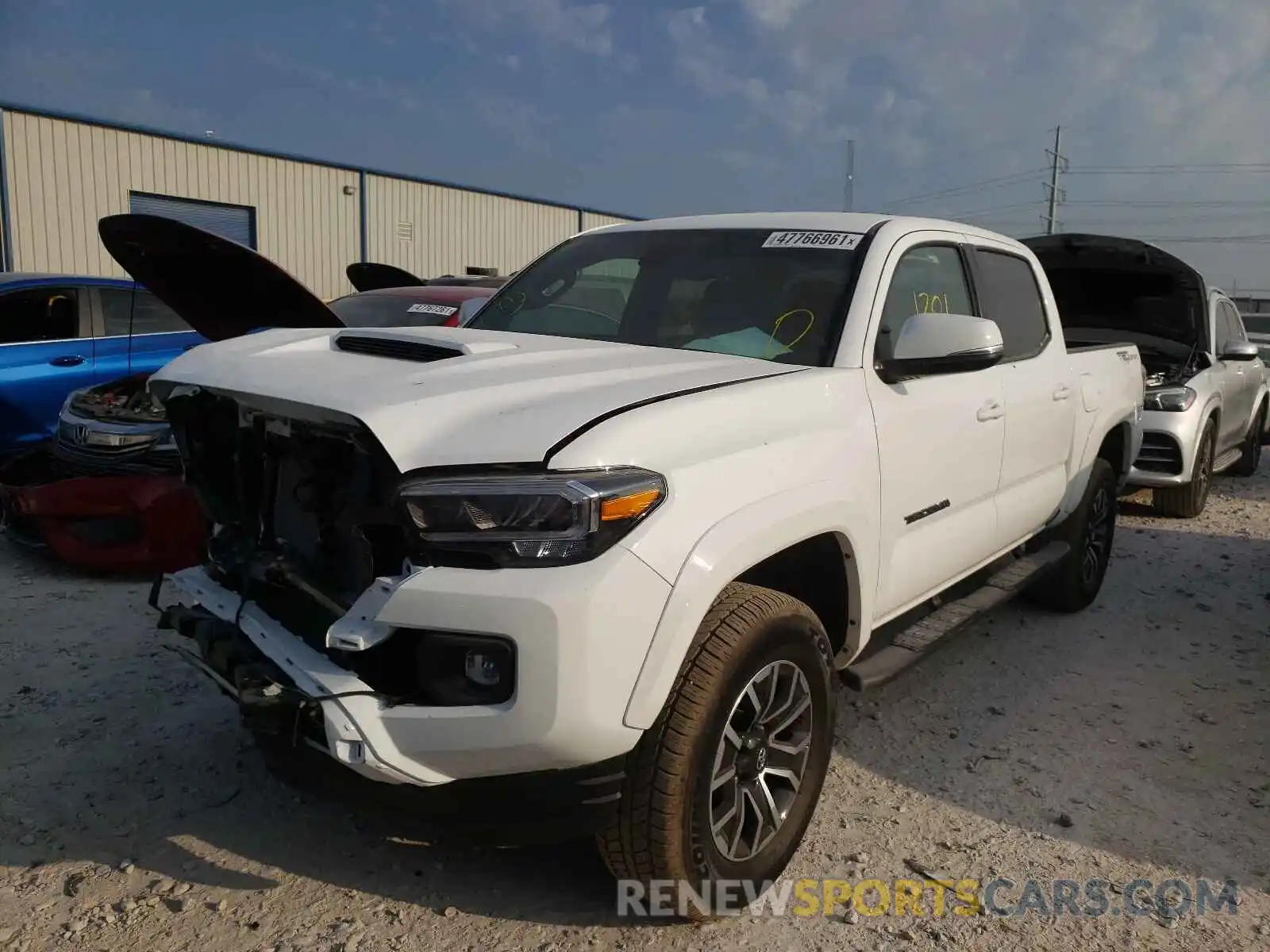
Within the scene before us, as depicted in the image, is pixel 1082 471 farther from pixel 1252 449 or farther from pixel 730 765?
pixel 1252 449

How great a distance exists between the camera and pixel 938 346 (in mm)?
3035

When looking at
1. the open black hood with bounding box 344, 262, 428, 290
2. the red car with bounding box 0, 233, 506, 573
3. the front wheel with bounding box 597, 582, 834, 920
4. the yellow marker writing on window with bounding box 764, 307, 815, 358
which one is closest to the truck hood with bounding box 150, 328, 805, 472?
the yellow marker writing on window with bounding box 764, 307, 815, 358

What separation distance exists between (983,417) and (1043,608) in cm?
212

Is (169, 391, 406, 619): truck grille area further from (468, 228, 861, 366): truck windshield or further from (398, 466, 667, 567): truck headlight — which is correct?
(468, 228, 861, 366): truck windshield

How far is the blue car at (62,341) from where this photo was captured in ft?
22.1

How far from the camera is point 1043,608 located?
534cm

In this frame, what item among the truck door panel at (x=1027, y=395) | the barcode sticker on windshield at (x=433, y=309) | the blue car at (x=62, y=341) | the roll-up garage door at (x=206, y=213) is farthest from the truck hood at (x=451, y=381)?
the roll-up garage door at (x=206, y=213)

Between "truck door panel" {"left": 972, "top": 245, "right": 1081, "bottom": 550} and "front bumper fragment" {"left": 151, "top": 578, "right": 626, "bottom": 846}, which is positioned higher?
"truck door panel" {"left": 972, "top": 245, "right": 1081, "bottom": 550}

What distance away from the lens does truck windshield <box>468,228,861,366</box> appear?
324 cm

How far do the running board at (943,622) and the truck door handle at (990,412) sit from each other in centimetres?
72

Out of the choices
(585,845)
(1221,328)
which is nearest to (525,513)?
(585,845)

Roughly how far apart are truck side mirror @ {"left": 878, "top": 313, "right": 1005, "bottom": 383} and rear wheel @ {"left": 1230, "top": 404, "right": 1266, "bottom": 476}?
26.5 ft

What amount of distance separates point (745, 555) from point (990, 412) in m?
1.72

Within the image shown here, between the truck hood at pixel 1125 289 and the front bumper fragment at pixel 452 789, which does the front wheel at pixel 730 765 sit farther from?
the truck hood at pixel 1125 289
